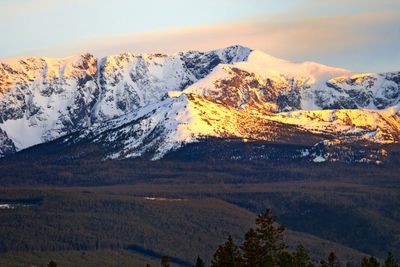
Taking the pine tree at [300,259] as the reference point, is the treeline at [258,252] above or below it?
above

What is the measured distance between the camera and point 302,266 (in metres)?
176

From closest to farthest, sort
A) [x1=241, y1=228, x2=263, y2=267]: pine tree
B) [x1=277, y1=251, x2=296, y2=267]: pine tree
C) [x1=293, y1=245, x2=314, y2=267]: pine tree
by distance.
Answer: [x1=241, y1=228, x2=263, y2=267]: pine tree, [x1=277, y1=251, x2=296, y2=267]: pine tree, [x1=293, y1=245, x2=314, y2=267]: pine tree

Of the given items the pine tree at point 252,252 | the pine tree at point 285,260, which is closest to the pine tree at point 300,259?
the pine tree at point 285,260

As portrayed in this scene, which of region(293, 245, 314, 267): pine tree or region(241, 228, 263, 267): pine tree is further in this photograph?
region(293, 245, 314, 267): pine tree

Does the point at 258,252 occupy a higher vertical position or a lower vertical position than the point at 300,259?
higher

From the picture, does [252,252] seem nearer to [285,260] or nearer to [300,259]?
[285,260]

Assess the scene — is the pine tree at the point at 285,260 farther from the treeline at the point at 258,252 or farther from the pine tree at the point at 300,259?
the pine tree at the point at 300,259

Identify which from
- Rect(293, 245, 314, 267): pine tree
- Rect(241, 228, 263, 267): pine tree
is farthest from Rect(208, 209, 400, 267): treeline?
Rect(293, 245, 314, 267): pine tree

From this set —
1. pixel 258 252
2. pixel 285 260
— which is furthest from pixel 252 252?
pixel 285 260

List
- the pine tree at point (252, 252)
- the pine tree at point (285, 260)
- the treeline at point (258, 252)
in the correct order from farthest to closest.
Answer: the pine tree at point (285, 260)
the pine tree at point (252, 252)
the treeline at point (258, 252)

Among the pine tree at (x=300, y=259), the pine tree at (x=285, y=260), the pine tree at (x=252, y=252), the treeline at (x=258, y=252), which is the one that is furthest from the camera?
the pine tree at (x=300, y=259)

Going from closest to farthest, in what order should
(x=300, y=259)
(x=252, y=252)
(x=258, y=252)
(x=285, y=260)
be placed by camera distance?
(x=252, y=252) → (x=258, y=252) → (x=285, y=260) → (x=300, y=259)

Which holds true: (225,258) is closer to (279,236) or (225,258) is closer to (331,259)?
(279,236)

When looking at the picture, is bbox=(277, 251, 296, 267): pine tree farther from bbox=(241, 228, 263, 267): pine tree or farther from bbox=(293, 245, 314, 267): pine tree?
bbox=(241, 228, 263, 267): pine tree
